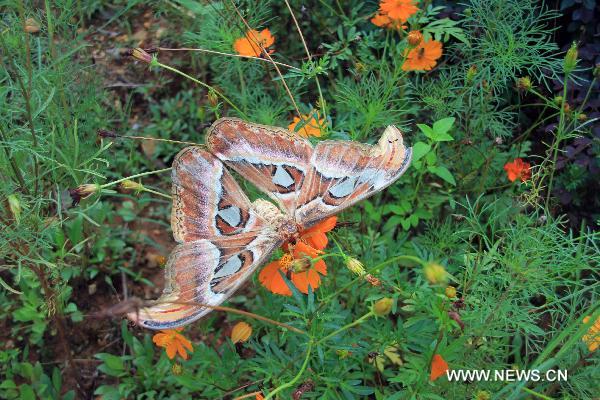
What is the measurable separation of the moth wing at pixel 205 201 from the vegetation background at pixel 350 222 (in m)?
0.09

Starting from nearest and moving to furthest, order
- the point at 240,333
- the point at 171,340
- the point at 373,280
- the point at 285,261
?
the point at 373,280
the point at 285,261
the point at 171,340
the point at 240,333

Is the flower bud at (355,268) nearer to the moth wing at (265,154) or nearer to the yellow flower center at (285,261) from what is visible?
the yellow flower center at (285,261)

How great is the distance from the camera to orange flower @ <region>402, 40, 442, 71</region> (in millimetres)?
2170

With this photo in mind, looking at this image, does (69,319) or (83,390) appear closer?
(83,390)

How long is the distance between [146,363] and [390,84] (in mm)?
1320

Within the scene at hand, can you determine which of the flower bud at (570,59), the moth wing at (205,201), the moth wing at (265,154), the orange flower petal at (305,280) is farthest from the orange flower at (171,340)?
the flower bud at (570,59)

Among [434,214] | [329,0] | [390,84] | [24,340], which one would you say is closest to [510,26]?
[390,84]

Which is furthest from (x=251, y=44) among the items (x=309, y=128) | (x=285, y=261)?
(x=285, y=261)

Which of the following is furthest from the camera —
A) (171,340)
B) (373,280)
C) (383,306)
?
(171,340)

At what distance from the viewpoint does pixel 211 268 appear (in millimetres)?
1812

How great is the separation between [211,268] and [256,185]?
0.35 m

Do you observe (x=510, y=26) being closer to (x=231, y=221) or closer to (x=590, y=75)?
(x=590, y=75)

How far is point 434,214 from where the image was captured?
8.21ft

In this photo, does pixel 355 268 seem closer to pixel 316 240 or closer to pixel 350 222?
pixel 316 240
